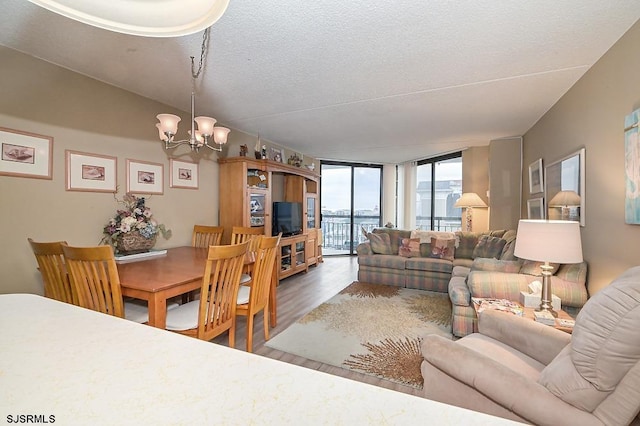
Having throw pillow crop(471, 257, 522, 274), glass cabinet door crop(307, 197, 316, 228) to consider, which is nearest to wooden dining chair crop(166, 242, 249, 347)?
throw pillow crop(471, 257, 522, 274)

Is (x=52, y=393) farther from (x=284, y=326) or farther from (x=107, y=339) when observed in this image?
(x=284, y=326)

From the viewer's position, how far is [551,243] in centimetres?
185

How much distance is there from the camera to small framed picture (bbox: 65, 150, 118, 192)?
244cm

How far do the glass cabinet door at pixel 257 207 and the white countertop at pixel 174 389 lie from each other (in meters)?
3.33

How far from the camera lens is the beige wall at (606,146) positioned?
6.02 ft

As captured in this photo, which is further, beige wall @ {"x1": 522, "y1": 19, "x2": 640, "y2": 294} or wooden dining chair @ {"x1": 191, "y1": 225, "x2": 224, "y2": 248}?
wooden dining chair @ {"x1": 191, "y1": 225, "x2": 224, "y2": 248}

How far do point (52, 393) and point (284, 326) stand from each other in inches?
98.4

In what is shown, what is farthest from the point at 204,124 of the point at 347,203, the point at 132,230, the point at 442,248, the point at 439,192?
the point at 439,192

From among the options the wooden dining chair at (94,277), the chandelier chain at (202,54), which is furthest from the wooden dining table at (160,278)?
the chandelier chain at (202,54)

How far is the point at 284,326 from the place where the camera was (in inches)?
112

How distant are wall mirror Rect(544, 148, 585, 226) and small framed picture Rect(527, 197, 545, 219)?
0.64ft

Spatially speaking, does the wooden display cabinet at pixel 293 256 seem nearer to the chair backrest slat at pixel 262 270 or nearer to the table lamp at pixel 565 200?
the chair backrest slat at pixel 262 270

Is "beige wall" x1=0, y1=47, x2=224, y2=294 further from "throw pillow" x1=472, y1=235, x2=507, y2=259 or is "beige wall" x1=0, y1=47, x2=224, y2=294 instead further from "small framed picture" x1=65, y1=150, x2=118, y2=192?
"throw pillow" x1=472, y1=235, x2=507, y2=259

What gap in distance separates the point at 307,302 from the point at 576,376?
9.31ft
